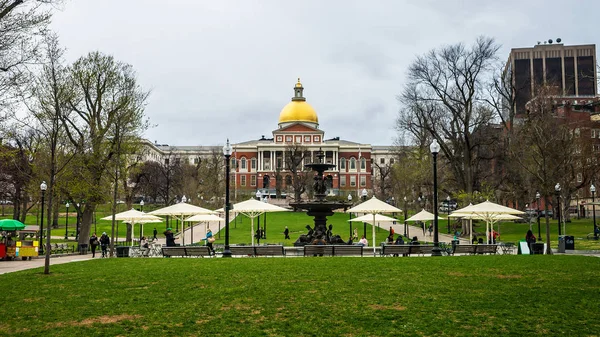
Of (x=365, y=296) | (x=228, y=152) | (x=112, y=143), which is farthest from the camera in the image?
(x=112, y=143)

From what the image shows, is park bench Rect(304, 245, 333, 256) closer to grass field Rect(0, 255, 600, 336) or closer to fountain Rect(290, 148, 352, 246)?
fountain Rect(290, 148, 352, 246)

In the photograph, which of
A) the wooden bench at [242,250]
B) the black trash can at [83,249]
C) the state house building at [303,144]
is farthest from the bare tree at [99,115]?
the state house building at [303,144]

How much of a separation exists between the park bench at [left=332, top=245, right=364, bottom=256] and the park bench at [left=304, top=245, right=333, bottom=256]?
21 cm

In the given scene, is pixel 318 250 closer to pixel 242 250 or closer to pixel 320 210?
pixel 242 250

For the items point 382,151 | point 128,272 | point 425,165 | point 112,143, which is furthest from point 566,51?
point 128,272

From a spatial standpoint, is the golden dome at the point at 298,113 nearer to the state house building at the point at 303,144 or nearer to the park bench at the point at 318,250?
the state house building at the point at 303,144

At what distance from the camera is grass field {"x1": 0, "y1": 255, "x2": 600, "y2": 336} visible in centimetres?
1023

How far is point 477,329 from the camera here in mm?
10078

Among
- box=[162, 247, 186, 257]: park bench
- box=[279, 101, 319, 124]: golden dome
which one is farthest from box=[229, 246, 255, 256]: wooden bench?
box=[279, 101, 319, 124]: golden dome

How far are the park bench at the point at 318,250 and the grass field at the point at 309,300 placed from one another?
4.97 m

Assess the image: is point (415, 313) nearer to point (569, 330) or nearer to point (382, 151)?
point (569, 330)

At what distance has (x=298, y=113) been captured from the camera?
118 meters

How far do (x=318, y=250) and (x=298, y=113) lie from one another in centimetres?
9474

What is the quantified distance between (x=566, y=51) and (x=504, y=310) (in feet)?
375
